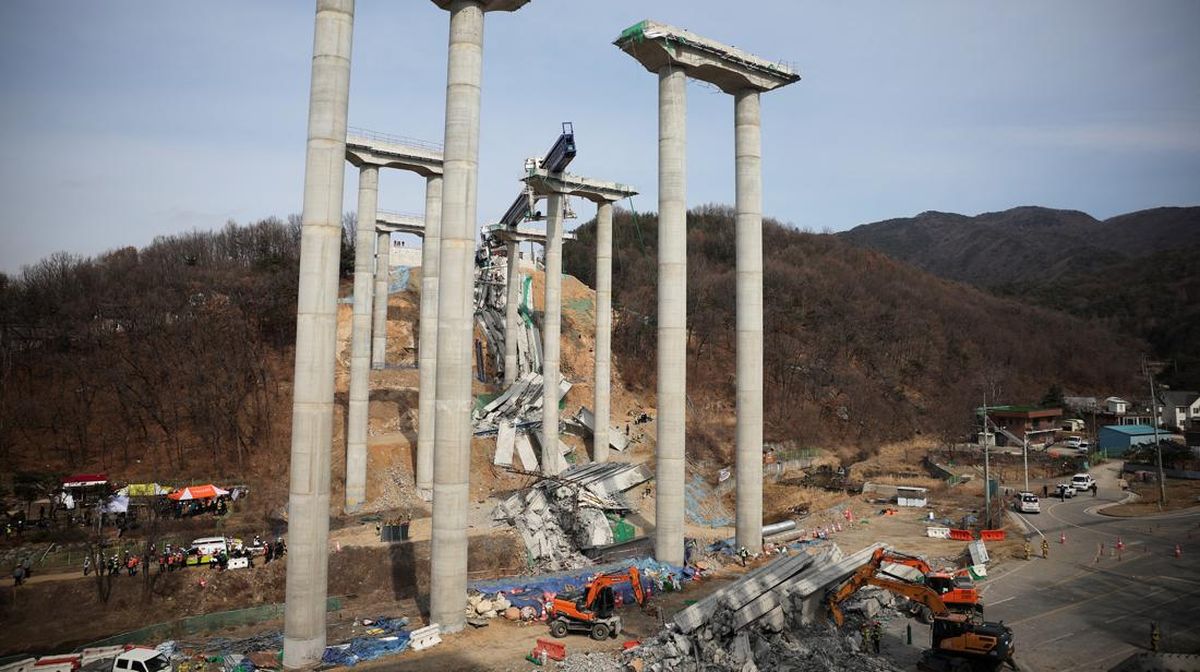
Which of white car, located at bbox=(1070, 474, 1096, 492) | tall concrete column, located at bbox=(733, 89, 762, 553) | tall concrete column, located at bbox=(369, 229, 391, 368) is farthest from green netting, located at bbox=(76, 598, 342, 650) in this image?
white car, located at bbox=(1070, 474, 1096, 492)

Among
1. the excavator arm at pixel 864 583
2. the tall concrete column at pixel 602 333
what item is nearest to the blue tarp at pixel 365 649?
the excavator arm at pixel 864 583

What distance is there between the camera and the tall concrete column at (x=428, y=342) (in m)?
40.0

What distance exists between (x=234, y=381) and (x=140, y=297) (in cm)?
1474

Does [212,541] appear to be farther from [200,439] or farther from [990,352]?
[990,352]

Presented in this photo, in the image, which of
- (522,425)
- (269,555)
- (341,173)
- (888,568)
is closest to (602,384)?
(522,425)

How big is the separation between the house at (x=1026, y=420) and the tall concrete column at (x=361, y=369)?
63.1 metres

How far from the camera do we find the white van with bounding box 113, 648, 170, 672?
17.9 meters

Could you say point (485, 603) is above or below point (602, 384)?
below

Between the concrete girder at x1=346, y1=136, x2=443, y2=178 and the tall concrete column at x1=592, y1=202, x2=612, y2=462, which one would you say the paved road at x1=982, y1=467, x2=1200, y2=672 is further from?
the concrete girder at x1=346, y1=136, x2=443, y2=178

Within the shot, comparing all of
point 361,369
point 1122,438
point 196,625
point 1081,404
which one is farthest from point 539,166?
point 1081,404

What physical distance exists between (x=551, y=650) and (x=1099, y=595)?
19.3m

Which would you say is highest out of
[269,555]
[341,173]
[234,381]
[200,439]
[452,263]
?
[341,173]

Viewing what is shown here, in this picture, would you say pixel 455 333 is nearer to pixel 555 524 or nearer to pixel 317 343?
pixel 317 343

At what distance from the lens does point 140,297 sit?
59000 mm
